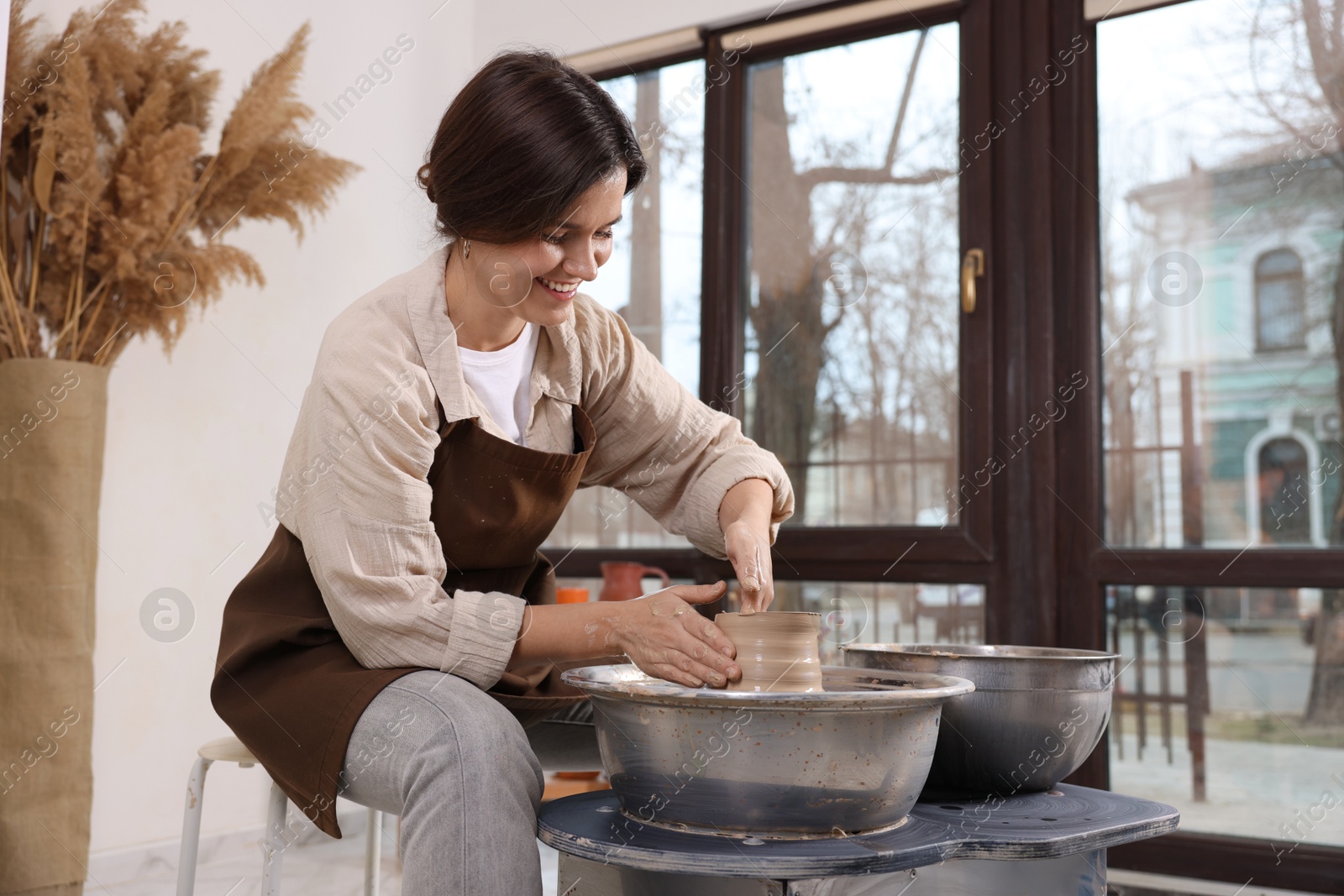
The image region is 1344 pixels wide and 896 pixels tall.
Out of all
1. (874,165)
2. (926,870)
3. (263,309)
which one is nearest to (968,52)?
(874,165)

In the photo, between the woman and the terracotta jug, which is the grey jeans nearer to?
the woman

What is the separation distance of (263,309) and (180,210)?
469 millimetres

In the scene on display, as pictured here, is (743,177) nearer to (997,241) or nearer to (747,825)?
(997,241)

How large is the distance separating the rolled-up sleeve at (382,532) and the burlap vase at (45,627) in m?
1.10

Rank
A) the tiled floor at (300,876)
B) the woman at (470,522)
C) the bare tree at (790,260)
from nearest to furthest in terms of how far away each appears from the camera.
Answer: the woman at (470,522)
the tiled floor at (300,876)
the bare tree at (790,260)

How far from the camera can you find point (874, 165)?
3.09 meters

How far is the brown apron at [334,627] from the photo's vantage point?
129 centimetres

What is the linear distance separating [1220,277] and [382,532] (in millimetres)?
2205

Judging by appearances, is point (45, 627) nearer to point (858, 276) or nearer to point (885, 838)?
point (885, 838)

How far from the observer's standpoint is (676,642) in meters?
1.26

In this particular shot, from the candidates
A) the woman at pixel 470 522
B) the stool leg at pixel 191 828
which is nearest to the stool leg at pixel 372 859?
the stool leg at pixel 191 828

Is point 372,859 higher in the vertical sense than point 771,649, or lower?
lower

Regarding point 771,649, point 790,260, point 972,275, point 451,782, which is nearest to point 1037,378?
point 972,275

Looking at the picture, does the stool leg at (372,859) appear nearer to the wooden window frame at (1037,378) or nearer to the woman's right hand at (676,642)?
the woman's right hand at (676,642)
